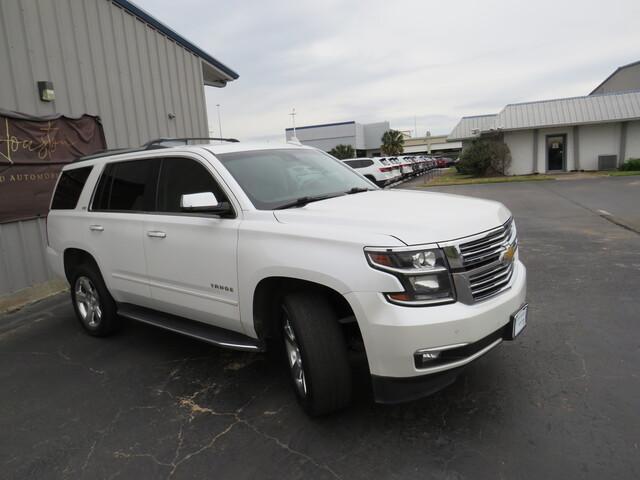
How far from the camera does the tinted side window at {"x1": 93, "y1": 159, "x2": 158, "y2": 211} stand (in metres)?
4.20

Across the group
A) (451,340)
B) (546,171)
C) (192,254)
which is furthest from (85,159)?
(546,171)

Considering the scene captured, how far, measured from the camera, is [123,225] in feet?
14.0

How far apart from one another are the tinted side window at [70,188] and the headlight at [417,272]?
3728 mm

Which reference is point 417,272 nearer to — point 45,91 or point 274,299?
→ point 274,299

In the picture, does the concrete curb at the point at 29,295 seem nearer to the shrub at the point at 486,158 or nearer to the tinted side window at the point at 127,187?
the tinted side window at the point at 127,187

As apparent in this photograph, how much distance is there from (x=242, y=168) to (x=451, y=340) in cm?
210

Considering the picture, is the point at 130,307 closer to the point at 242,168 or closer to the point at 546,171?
the point at 242,168

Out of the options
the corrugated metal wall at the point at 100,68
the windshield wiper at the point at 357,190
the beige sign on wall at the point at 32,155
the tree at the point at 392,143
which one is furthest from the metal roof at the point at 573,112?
the tree at the point at 392,143

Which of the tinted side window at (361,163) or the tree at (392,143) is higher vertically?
the tree at (392,143)

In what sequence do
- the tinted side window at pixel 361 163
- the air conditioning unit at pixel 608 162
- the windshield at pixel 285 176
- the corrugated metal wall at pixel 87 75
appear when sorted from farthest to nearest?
the air conditioning unit at pixel 608 162, the tinted side window at pixel 361 163, the corrugated metal wall at pixel 87 75, the windshield at pixel 285 176

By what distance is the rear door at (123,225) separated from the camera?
4.17m

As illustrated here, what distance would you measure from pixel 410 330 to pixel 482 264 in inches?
27.4

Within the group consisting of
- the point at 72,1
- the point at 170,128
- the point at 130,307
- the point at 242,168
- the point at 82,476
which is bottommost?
the point at 82,476

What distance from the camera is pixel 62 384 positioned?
3936 millimetres
